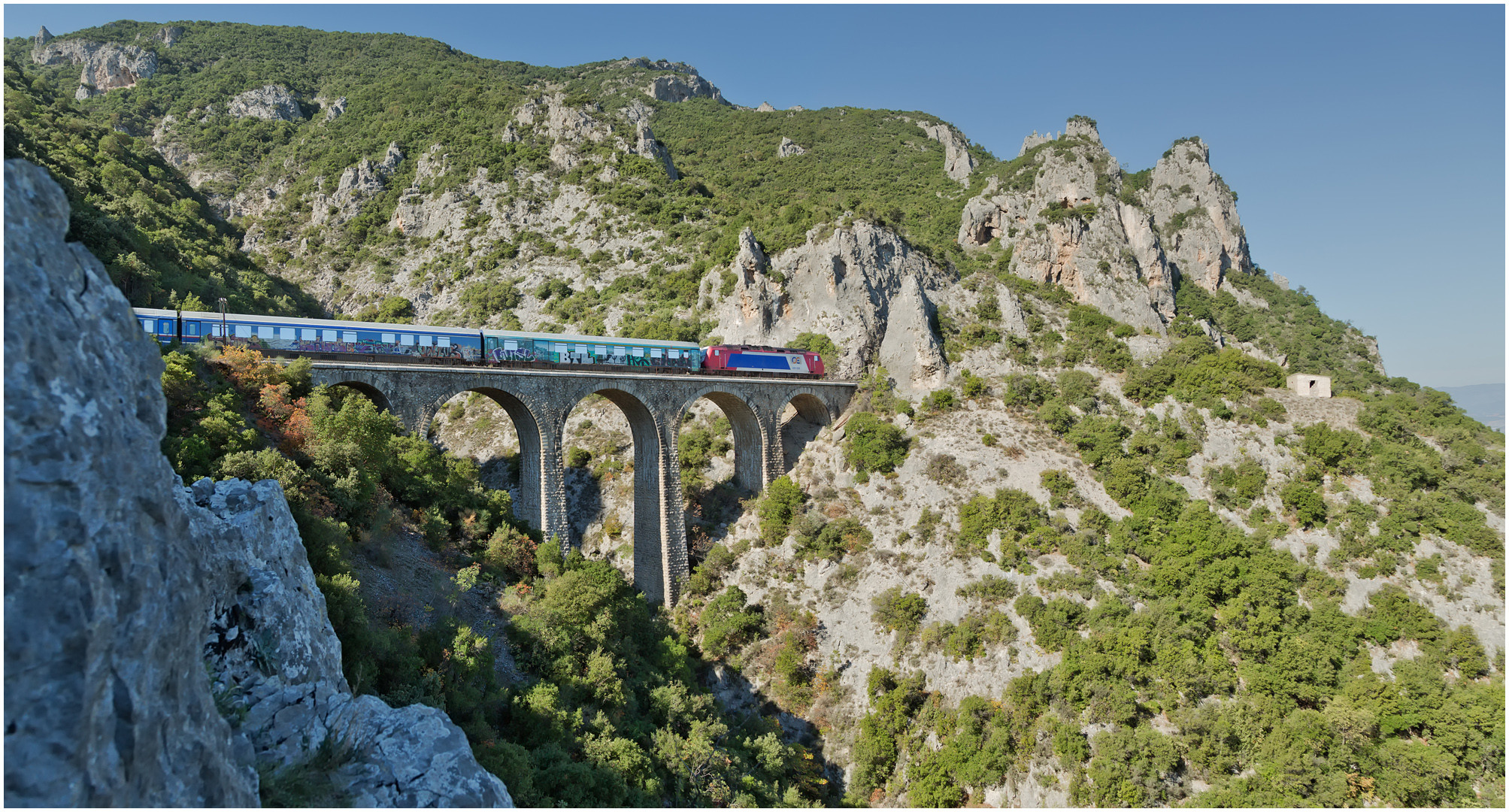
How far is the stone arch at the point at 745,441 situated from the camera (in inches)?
1547

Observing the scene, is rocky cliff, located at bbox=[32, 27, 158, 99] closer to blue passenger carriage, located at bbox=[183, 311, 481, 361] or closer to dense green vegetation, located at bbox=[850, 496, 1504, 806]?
blue passenger carriage, located at bbox=[183, 311, 481, 361]

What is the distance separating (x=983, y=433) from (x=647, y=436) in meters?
20.3

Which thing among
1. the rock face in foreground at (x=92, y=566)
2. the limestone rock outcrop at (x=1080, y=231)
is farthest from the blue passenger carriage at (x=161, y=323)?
the limestone rock outcrop at (x=1080, y=231)

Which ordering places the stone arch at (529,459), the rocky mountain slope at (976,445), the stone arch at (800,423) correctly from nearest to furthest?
1. the rocky mountain slope at (976,445)
2. the stone arch at (529,459)
3. the stone arch at (800,423)

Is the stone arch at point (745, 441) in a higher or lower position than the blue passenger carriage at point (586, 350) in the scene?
lower

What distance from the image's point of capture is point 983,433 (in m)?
40.6

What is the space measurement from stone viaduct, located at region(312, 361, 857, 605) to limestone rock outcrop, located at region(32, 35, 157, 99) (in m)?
89.6

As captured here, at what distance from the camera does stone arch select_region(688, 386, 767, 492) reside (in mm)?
39281

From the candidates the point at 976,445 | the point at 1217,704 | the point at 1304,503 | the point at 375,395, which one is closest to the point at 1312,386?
the point at 1304,503

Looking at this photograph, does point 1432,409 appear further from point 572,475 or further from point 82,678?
point 82,678

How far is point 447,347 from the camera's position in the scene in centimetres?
2872

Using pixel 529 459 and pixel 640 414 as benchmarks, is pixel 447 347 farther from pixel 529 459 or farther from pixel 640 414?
pixel 640 414

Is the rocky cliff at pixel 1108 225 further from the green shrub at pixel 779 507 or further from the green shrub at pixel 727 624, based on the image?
the green shrub at pixel 727 624

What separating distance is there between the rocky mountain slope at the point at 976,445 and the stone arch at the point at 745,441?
2.00m
